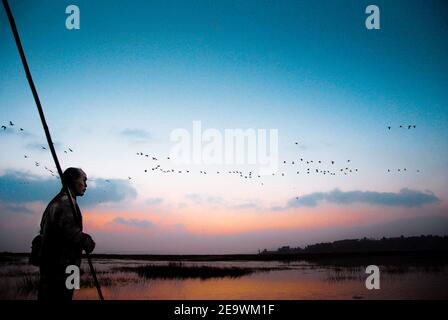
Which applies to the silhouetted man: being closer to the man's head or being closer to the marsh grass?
the man's head

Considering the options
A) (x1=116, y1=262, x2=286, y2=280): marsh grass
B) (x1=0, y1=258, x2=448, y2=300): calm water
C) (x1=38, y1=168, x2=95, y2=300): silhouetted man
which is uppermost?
(x1=38, y1=168, x2=95, y2=300): silhouetted man

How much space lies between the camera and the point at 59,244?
3.28m

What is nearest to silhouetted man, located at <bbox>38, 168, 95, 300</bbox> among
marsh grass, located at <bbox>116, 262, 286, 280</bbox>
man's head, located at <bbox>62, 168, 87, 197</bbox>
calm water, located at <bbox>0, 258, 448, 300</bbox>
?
man's head, located at <bbox>62, 168, 87, 197</bbox>

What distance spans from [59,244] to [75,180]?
58 cm

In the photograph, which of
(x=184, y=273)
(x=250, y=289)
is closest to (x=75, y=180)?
(x=250, y=289)

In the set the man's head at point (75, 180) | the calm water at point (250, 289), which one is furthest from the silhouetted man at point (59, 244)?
the calm water at point (250, 289)

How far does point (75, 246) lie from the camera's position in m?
3.35

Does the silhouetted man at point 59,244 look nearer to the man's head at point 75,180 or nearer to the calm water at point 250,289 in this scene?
the man's head at point 75,180

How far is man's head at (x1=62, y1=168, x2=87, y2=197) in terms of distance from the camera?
3.45 metres

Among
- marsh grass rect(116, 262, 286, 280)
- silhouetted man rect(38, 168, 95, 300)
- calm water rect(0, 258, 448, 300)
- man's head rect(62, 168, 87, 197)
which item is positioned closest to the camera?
silhouetted man rect(38, 168, 95, 300)

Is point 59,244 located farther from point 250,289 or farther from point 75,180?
point 250,289

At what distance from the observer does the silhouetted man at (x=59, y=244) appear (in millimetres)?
3191

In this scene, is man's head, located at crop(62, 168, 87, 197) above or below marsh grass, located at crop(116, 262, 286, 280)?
above
